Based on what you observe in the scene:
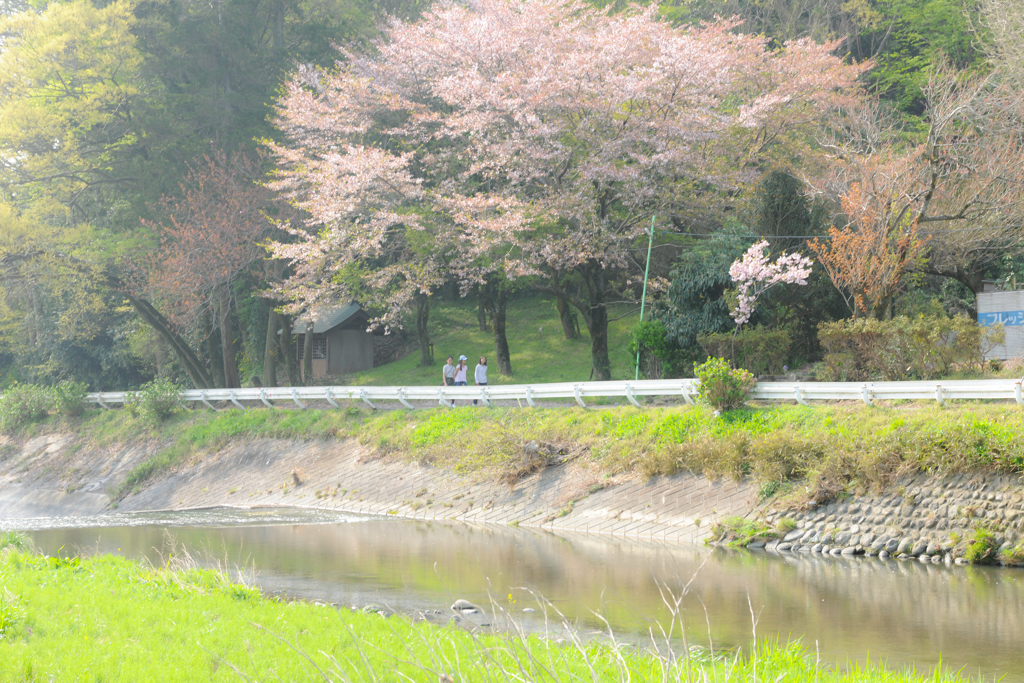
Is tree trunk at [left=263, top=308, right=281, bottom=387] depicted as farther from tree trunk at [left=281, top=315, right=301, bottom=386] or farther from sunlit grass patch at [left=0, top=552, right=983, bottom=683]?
sunlit grass patch at [left=0, top=552, right=983, bottom=683]

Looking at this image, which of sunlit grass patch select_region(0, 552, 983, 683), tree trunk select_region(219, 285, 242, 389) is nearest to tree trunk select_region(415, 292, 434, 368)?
tree trunk select_region(219, 285, 242, 389)

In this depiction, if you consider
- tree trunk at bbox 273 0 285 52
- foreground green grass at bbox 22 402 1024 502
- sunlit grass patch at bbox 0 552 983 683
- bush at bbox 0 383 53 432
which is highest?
tree trunk at bbox 273 0 285 52

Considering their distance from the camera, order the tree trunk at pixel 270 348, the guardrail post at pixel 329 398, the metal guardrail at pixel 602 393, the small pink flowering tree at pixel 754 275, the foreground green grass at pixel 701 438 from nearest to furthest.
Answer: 1. the foreground green grass at pixel 701 438
2. the metal guardrail at pixel 602 393
3. the small pink flowering tree at pixel 754 275
4. the guardrail post at pixel 329 398
5. the tree trunk at pixel 270 348

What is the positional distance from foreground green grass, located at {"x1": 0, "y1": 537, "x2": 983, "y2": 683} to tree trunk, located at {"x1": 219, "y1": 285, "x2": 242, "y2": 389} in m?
23.5

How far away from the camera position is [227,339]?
34875 millimetres

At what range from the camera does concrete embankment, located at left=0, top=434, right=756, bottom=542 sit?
1692cm

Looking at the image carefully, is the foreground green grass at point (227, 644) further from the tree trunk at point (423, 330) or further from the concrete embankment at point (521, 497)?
the tree trunk at point (423, 330)

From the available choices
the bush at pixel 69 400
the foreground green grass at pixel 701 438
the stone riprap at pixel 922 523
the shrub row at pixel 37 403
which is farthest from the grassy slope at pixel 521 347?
the stone riprap at pixel 922 523

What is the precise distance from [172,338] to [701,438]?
24413mm

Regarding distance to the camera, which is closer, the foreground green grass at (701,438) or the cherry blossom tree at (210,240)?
the foreground green grass at (701,438)

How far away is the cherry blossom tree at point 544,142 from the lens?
25016mm

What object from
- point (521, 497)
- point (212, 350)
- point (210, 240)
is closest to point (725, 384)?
point (521, 497)

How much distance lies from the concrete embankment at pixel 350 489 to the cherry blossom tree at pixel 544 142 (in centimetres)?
Result: 639

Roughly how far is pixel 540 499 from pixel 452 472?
317 centimetres
